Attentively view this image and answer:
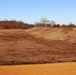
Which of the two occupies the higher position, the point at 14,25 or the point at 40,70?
the point at 40,70

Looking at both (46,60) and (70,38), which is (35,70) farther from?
(70,38)

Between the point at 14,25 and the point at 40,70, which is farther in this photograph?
the point at 14,25

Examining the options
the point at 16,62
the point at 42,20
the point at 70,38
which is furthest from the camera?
the point at 42,20

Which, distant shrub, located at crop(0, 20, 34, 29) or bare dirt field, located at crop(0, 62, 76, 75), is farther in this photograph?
distant shrub, located at crop(0, 20, 34, 29)

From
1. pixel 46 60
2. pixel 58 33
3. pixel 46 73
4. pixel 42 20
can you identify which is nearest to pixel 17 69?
pixel 46 73

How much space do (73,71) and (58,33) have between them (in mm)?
23132

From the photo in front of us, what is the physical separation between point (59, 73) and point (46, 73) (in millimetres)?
634

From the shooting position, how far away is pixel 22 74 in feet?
40.7

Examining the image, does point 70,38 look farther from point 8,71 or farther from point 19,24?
point 19,24

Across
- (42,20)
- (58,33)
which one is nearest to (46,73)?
(58,33)

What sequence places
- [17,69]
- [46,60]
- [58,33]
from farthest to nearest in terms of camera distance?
1. [58,33]
2. [46,60]
3. [17,69]

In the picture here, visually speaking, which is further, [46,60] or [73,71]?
[46,60]

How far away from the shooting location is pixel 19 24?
236 ft

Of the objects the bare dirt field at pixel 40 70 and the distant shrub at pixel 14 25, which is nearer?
the bare dirt field at pixel 40 70
